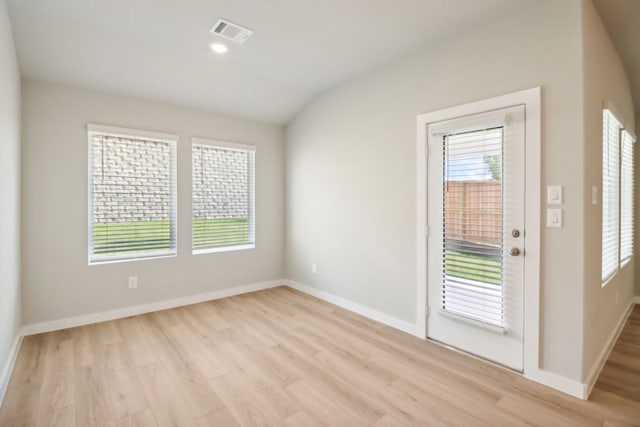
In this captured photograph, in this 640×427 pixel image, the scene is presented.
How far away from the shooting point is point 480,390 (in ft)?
7.20

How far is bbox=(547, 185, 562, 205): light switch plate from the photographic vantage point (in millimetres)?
2195

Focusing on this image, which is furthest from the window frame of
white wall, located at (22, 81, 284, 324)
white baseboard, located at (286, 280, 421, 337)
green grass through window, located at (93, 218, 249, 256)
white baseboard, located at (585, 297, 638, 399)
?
white wall, located at (22, 81, 284, 324)

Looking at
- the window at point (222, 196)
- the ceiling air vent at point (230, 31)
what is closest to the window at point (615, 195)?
the ceiling air vent at point (230, 31)

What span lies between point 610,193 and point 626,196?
1118mm

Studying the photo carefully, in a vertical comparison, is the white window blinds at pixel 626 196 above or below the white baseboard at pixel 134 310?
above

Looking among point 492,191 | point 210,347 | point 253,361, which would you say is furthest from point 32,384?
point 492,191

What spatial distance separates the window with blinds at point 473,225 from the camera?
8.29 feet

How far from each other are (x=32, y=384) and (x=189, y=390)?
44.9 inches

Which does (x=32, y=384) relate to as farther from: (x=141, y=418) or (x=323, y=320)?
(x=323, y=320)

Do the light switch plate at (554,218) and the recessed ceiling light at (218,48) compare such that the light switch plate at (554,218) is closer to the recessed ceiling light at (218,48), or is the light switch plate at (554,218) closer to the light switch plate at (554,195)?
the light switch plate at (554,195)

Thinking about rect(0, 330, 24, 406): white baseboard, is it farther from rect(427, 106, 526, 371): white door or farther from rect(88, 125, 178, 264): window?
rect(427, 106, 526, 371): white door

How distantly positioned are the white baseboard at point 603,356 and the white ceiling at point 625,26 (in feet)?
8.54

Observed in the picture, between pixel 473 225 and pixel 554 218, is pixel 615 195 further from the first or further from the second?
pixel 473 225

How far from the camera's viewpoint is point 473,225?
268 cm
